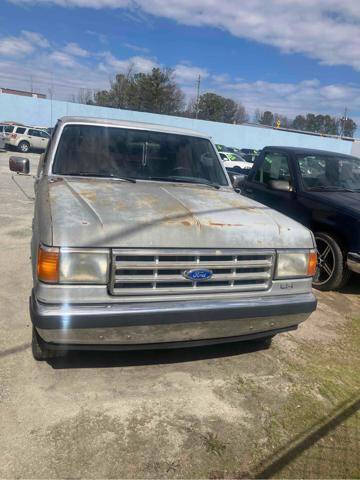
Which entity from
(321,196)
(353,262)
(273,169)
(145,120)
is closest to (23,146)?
(145,120)

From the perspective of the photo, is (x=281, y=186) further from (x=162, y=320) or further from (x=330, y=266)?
(x=162, y=320)

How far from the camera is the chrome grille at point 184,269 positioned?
268 cm

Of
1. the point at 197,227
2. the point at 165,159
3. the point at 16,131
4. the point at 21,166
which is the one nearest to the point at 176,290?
the point at 197,227

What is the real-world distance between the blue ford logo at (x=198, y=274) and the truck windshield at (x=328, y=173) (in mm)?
3411

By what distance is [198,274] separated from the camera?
283 centimetres

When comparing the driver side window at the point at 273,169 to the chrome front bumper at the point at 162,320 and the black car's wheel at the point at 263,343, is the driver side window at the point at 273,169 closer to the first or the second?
the black car's wheel at the point at 263,343

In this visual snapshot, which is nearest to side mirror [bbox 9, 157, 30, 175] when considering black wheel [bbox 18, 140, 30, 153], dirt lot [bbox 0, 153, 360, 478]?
dirt lot [bbox 0, 153, 360, 478]

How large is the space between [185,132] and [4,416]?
130 inches

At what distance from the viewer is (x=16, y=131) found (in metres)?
25.9

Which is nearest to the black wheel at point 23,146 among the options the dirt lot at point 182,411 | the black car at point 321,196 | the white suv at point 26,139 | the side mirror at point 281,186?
the white suv at point 26,139

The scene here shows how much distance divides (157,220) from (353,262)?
10.2 feet

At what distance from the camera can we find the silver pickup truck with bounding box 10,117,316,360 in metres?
2.60

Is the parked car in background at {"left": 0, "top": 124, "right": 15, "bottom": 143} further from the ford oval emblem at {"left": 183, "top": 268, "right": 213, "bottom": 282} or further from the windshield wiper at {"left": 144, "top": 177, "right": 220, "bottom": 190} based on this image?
the ford oval emblem at {"left": 183, "top": 268, "right": 213, "bottom": 282}

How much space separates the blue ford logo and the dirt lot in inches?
33.6
